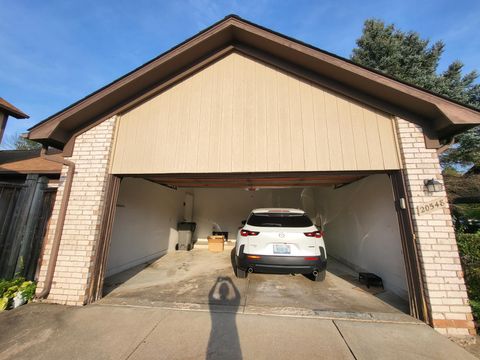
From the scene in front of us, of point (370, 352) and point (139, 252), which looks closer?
point (370, 352)

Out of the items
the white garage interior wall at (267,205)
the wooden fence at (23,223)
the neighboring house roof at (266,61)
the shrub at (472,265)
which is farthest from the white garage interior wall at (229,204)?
the neighboring house roof at (266,61)

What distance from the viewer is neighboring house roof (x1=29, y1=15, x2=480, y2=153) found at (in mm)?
3213

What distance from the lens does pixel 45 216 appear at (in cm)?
448

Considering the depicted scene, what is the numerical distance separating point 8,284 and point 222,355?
4066 mm

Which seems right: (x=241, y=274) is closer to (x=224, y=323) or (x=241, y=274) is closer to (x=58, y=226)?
(x=224, y=323)

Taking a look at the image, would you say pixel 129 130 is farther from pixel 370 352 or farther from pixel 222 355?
pixel 370 352

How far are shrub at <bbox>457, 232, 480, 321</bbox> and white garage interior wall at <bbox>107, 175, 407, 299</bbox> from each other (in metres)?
0.83

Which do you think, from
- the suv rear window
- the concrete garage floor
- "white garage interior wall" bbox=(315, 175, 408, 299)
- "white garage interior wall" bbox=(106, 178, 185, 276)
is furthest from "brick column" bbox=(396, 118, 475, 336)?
"white garage interior wall" bbox=(106, 178, 185, 276)

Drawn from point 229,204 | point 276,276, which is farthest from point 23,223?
point 229,204

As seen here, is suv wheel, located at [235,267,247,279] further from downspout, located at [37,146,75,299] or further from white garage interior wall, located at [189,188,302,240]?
A: white garage interior wall, located at [189,188,302,240]

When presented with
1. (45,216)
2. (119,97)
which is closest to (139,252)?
(45,216)

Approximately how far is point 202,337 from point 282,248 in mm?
2065

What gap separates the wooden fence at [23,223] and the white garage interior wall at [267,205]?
1.43 m

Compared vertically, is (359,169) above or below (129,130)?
below
